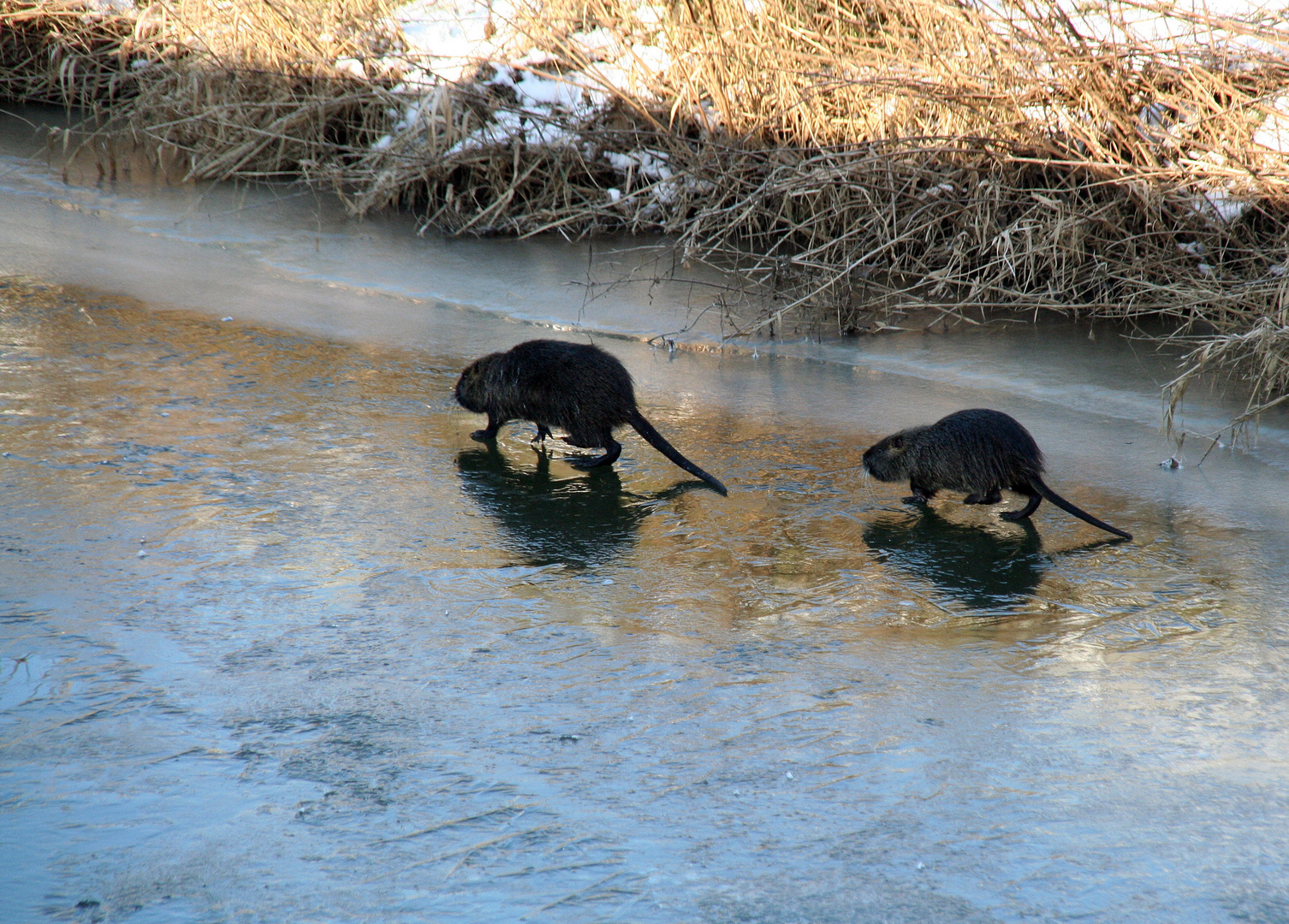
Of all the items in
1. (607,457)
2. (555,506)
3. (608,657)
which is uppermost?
(607,457)

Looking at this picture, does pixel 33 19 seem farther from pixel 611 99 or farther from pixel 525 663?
pixel 525 663

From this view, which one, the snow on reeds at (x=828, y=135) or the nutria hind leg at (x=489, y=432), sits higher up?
the snow on reeds at (x=828, y=135)

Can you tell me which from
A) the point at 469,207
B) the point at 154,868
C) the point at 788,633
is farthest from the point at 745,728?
the point at 469,207

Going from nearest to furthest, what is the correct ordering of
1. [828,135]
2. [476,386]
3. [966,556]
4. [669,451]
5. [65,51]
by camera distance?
[966,556]
[669,451]
[476,386]
[828,135]
[65,51]

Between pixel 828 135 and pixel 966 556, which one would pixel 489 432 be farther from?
pixel 828 135

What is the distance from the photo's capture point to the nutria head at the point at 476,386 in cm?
451

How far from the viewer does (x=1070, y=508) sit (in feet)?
12.3

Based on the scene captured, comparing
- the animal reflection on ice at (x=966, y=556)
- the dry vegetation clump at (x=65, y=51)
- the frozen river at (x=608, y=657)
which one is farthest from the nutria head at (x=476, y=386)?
the dry vegetation clump at (x=65, y=51)

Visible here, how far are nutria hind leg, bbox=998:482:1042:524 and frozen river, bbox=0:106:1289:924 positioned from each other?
0.24 feet

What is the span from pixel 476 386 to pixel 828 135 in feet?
12.3

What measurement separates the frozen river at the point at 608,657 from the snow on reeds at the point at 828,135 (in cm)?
129

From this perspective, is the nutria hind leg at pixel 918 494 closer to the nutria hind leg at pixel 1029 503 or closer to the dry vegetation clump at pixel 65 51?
the nutria hind leg at pixel 1029 503

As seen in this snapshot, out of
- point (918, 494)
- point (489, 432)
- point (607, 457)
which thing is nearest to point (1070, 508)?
point (918, 494)

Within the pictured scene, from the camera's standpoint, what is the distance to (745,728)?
8.33 ft
